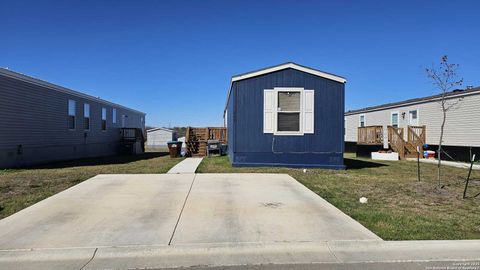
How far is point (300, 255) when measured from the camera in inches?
165

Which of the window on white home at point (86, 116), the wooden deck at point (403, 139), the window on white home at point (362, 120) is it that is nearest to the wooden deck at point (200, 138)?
the window on white home at point (86, 116)

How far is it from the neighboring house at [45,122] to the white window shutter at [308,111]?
36.1 feet

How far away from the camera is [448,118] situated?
17.7 meters

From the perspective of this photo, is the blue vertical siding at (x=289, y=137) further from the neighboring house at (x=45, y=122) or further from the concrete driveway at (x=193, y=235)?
the neighboring house at (x=45, y=122)

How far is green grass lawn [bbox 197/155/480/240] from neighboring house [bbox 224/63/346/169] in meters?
1.66

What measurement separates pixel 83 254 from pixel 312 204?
4.14 metres

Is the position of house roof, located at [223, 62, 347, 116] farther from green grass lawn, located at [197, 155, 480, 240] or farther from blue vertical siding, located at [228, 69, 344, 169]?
green grass lawn, located at [197, 155, 480, 240]

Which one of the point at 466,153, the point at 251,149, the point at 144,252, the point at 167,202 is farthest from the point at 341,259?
the point at 466,153

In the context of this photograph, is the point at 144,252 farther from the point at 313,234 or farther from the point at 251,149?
the point at 251,149

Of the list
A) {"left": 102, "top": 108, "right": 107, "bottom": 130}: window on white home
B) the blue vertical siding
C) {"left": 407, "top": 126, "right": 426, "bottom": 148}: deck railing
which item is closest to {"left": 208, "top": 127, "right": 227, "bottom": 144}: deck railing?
{"left": 102, "top": 108, "right": 107, "bottom": 130}: window on white home

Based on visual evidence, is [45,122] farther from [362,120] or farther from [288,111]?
[362,120]

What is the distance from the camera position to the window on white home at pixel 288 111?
1252cm

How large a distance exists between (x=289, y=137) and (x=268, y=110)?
122 centimetres

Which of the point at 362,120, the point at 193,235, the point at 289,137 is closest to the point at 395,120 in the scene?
the point at 362,120
